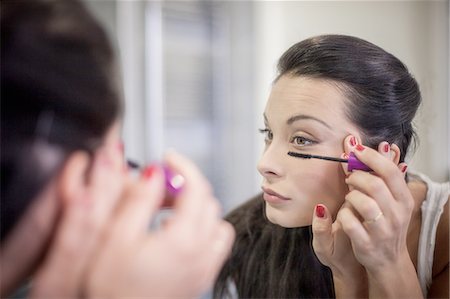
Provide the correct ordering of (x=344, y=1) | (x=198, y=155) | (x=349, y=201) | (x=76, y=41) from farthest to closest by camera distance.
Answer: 1. (x=198, y=155)
2. (x=344, y=1)
3. (x=349, y=201)
4. (x=76, y=41)

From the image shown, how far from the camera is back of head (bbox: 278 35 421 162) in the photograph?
0.53 metres

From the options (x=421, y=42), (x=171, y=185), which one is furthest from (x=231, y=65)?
(x=171, y=185)

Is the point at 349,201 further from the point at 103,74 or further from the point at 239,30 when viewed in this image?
the point at 239,30

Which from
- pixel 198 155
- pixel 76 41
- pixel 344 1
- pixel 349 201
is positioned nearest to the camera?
pixel 76 41

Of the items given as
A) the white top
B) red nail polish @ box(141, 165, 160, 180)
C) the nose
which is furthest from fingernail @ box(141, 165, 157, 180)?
the white top

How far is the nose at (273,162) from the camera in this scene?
0.54 m

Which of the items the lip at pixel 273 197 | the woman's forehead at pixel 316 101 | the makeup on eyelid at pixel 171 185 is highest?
the woman's forehead at pixel 316 101

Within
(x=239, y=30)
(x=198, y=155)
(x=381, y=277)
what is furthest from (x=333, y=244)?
(x=239, y=30)

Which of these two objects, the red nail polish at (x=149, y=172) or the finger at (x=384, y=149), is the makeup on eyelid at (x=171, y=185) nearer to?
the red nail polish at (x=149, y=172)

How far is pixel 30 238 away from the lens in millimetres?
288

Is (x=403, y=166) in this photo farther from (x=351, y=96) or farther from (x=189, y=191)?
(x=189, y=191)

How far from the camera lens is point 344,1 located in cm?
61

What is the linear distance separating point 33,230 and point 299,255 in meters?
0.43

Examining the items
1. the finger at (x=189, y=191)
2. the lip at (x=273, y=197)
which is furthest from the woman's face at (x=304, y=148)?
the finger at (x=189, y=191)
